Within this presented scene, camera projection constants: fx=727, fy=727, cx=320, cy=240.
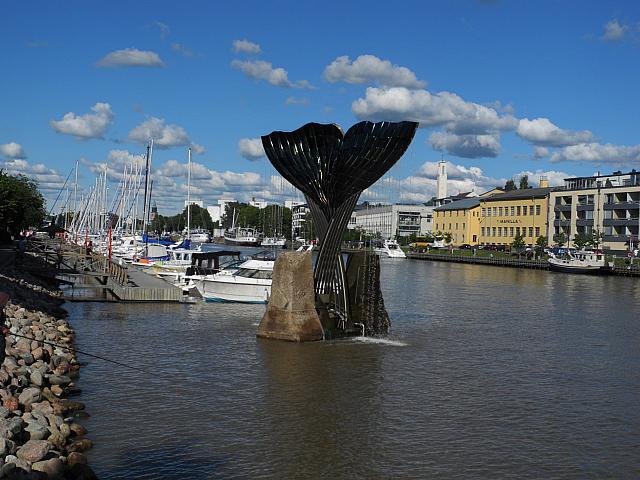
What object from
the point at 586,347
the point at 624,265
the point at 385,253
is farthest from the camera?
the point at 385,253

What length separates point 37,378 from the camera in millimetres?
17672

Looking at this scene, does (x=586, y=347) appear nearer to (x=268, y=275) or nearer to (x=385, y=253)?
(x=268, y=275)

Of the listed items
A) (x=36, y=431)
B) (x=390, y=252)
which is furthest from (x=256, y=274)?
(x=390, y=252)

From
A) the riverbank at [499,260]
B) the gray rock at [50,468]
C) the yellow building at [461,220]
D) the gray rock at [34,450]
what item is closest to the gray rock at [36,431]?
the gray rock at [34,450]

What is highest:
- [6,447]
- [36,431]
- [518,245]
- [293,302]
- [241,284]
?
[518,245]

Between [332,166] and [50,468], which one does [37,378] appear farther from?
[332,166]

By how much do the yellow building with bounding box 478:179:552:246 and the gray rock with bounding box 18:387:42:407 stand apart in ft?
365

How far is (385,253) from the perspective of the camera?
132500 millimetres

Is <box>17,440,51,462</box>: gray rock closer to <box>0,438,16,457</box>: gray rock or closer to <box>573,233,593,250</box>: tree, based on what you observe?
<box>0,438,16,457</box>: gray rock

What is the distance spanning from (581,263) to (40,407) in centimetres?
8299

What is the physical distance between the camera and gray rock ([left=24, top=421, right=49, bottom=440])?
13602 millimetres

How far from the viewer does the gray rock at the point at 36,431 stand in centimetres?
1360

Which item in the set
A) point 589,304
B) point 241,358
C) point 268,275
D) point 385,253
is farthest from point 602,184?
point 241,358

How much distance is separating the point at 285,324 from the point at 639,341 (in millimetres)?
15675
